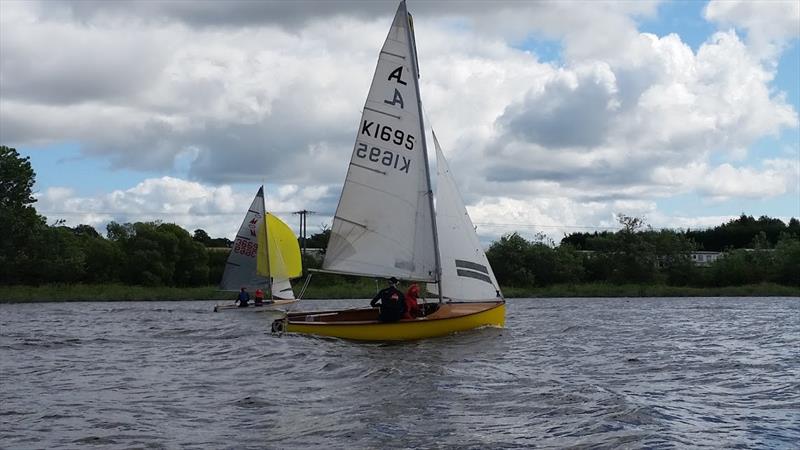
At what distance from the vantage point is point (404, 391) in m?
15.2

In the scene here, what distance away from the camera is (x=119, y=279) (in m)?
79.4

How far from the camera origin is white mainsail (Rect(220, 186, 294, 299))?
47.4 m

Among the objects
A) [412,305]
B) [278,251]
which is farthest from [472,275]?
[278,251]

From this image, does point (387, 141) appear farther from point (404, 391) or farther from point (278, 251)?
point (278, 251)

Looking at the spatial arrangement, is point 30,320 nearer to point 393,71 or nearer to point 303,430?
Result: point 393,71

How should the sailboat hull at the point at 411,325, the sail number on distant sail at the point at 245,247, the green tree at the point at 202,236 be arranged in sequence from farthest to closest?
the green tree at the point at 202,236
the sail number on distant sail at the point at 245,247
the sailboat hull at the point at 411,325

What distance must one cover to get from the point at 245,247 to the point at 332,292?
18.9 metres

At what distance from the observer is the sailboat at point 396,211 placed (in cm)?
2448

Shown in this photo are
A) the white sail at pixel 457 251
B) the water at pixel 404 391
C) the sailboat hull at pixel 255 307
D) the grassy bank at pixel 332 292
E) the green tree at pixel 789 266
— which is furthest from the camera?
the green tree at pixel 789 266

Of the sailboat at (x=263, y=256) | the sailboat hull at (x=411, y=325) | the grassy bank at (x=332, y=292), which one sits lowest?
the sailboat hull at (x=411, y=325)

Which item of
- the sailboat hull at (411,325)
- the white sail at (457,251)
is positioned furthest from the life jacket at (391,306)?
the white sail at (457,251)

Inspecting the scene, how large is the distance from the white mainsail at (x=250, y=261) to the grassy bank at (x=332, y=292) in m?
14.8

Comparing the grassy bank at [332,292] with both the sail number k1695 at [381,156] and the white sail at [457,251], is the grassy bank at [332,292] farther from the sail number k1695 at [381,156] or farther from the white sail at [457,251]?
the sail number k1695 at [381,156]

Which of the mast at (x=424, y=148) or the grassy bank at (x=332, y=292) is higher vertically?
the mast at (x=424, y=148)
